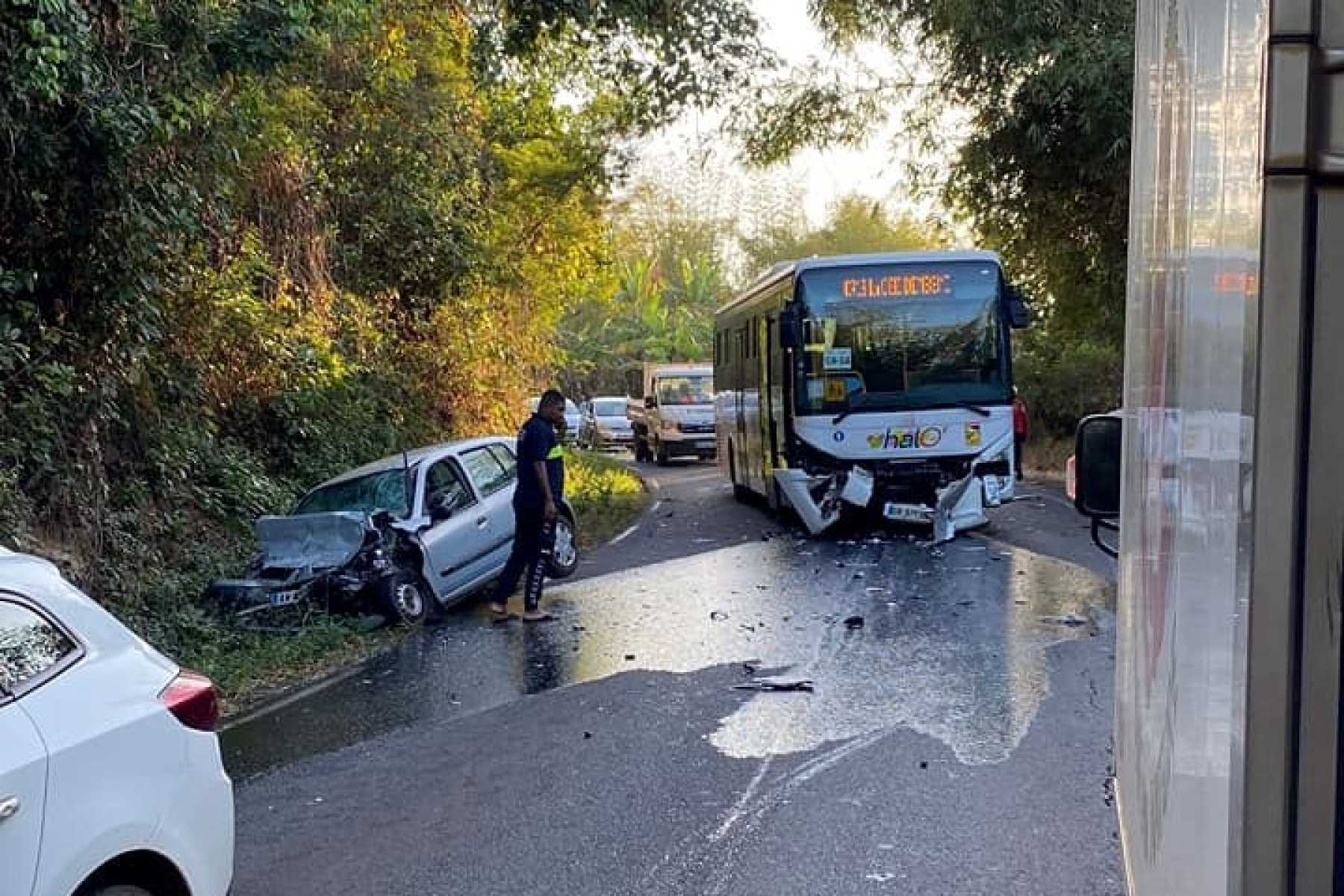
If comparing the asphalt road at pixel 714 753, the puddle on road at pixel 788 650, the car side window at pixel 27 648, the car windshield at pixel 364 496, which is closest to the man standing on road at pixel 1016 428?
the puddle on road at pixel 788 650

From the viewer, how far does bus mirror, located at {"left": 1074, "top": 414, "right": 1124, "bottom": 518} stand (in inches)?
161

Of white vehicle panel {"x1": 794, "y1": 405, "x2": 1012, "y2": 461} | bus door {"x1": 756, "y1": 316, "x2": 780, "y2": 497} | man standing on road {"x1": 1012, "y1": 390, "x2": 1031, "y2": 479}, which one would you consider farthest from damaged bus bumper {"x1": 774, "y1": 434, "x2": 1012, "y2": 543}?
bus door {"x1": 756, "y1": 316, "x2": 780, "y2": 497}

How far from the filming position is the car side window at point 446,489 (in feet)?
41.1

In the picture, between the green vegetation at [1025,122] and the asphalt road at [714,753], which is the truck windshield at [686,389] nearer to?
the green vegetation at [1025,122]

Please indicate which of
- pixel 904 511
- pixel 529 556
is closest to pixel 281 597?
pixel 529 556

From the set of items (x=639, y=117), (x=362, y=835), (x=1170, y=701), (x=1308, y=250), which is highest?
(x=639, y=117)

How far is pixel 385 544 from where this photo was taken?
11867 millimetres

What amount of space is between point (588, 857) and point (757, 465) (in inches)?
578

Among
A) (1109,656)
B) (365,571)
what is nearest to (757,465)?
(365,571)

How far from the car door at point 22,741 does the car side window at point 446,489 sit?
8.19 metres

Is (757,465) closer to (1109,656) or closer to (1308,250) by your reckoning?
(1109,656)

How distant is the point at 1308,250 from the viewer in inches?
55.8

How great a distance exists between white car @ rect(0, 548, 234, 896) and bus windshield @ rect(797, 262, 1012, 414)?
1211 cm

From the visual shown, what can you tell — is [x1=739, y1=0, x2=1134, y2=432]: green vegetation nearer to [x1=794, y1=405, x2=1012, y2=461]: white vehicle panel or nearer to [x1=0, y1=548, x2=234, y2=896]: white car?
[x1=794, y1=405, x2=1012, y2=461]: white vehicle panel
